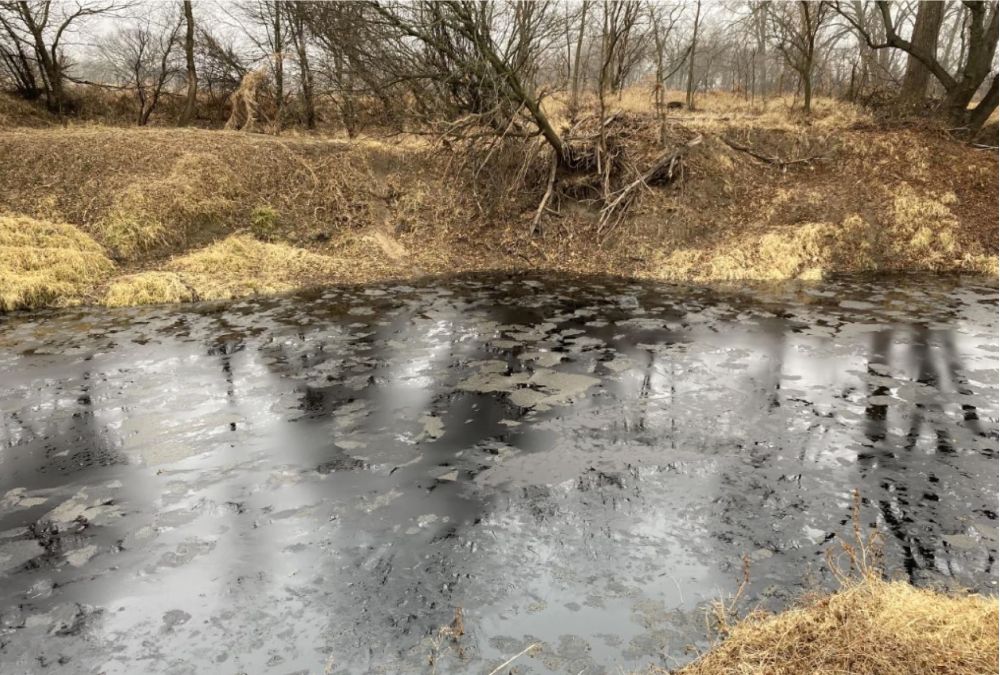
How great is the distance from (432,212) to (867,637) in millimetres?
15330

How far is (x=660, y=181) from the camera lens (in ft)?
56.9

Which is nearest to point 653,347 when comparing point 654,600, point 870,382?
point 870,382

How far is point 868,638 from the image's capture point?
10.8 feet

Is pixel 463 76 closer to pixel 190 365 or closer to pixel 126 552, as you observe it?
pixel 190 365

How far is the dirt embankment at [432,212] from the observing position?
45.3 feet

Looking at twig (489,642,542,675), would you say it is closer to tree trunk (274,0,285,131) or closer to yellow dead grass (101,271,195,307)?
yellow dead grass (101,271,195,307)

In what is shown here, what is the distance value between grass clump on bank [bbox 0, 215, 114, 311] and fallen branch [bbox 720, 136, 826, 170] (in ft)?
54.4

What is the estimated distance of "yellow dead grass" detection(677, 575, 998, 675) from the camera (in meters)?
3.17

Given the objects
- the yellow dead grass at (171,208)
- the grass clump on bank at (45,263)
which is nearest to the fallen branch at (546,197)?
the yellow dead grass at (171,208)

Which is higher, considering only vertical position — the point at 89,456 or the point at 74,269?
the point at 74,269

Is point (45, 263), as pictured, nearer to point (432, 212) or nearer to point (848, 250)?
point (432, 212)

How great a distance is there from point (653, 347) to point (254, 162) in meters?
13.2

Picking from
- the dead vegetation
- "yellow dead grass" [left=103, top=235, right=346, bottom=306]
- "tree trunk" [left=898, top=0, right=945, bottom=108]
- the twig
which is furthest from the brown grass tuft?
"tree trunk" [left=898, top=0, right=945, bottom=108]

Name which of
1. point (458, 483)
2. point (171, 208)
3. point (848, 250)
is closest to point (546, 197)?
point (848, 250)
